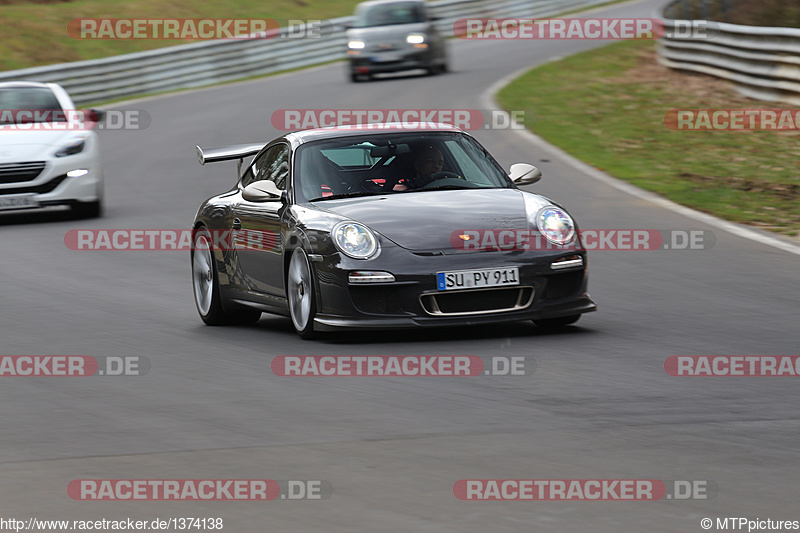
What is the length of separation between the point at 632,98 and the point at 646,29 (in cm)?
1620

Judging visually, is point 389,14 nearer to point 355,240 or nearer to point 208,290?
point 208,290

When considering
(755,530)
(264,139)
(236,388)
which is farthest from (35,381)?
(264,139)

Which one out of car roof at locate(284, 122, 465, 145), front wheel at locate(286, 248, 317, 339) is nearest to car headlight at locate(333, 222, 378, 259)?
front wheel at locate(286, 248, 317, 339)

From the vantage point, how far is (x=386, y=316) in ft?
27.3

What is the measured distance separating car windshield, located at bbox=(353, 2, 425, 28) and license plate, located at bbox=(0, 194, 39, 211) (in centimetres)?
1602

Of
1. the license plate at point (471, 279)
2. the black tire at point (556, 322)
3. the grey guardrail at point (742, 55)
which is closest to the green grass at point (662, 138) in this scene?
the grey guardrail at point (742, 55)

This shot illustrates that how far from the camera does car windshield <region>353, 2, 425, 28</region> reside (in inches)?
1238

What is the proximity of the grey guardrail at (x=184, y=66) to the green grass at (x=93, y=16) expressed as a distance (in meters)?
3.67

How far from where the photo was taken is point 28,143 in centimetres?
1655
